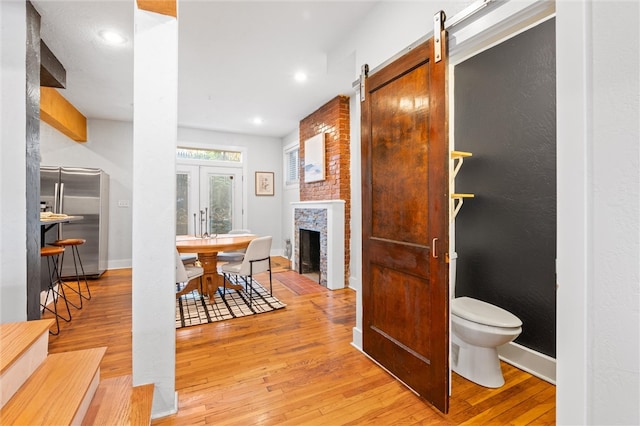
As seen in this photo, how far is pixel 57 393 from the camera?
1.24 m

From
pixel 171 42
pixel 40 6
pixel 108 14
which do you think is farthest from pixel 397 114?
pixel 40 6

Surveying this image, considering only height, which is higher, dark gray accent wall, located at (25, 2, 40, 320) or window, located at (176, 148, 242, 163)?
window, located at (176, 148, 242, 163)

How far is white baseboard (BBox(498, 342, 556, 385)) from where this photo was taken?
1907 millimetres

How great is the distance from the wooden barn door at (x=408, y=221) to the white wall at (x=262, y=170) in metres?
4.42

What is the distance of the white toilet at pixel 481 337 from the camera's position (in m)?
1.79

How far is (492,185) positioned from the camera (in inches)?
90.4

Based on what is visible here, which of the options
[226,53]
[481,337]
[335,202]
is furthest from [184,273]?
[481,337]

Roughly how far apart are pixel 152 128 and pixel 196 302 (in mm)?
2490

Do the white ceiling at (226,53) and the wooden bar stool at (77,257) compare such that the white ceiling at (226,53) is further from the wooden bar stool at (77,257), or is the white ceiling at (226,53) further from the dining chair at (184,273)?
the dining chair at (184,273)

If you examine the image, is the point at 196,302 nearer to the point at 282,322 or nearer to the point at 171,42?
the point at 282,322

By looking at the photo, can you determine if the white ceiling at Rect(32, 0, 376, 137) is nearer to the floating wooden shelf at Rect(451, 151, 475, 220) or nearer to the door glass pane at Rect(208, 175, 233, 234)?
the floating wooden shelf at Rect(451, 151, 475, 220)

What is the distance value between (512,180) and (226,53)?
2910 millimetres

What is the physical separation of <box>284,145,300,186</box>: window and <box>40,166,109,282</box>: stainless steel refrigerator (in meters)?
3.28

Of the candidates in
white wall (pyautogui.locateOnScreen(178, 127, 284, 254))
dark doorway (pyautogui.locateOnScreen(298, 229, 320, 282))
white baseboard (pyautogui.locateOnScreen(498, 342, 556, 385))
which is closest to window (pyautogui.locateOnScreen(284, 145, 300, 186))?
white wall (pyautogui.locateOnScreen(178, 127, 284, 254))
